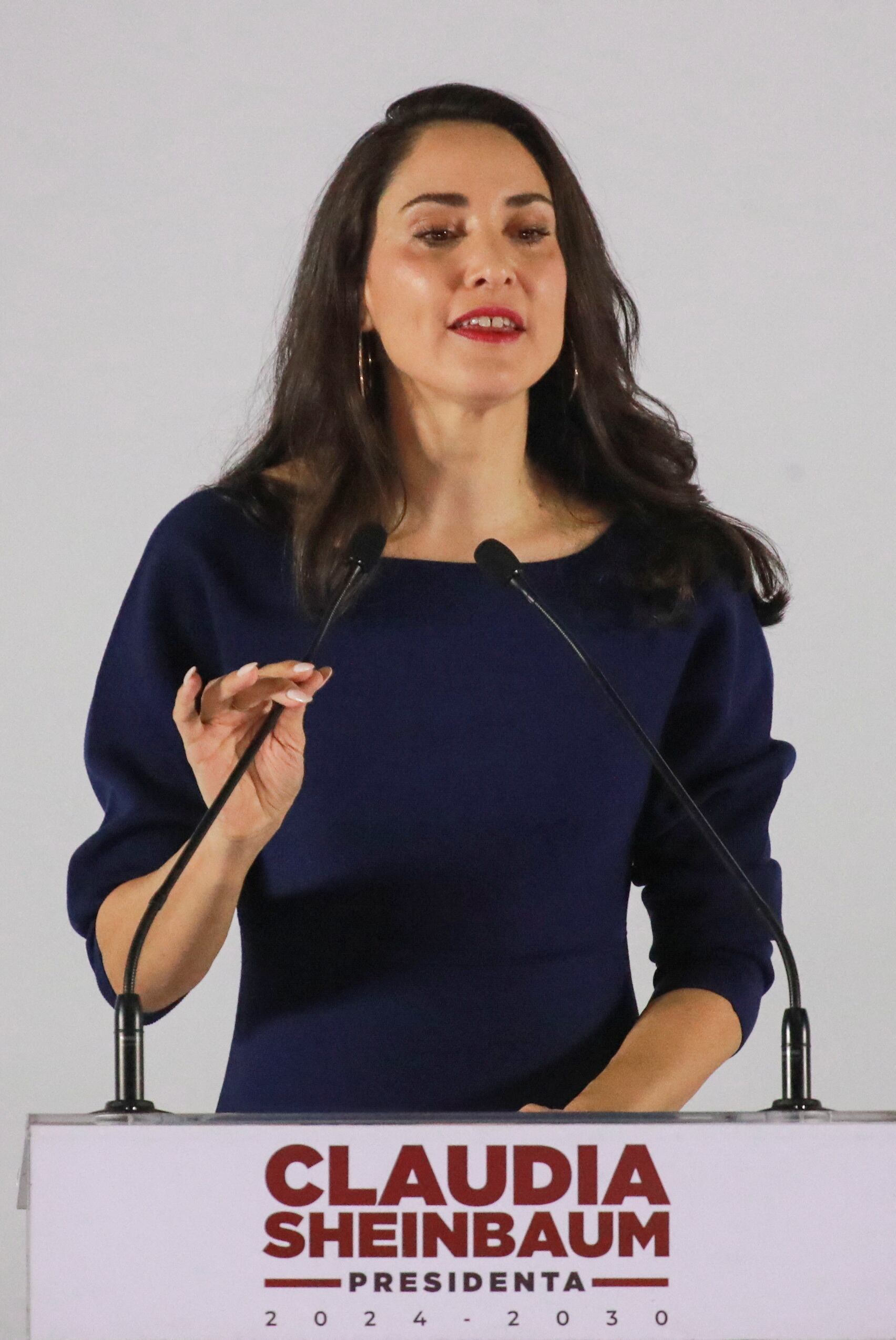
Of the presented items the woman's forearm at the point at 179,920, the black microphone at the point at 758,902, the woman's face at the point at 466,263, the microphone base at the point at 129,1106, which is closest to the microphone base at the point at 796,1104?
the black microphone at the point at 758,902

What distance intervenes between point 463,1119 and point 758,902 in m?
0.33

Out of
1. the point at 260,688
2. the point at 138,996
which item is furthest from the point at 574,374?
the point at 138,996

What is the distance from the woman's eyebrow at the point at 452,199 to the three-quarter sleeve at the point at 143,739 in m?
0.36

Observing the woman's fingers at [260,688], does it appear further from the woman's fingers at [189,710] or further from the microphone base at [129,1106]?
the microphone base at [129,1106]

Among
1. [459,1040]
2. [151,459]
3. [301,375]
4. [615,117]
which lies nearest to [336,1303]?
[459,1040]

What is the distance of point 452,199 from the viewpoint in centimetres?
171

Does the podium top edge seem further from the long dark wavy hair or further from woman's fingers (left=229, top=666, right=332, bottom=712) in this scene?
the long dark wavy hair

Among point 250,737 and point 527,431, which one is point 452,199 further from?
point 250,737

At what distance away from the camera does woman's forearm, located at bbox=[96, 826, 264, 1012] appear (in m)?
1.49

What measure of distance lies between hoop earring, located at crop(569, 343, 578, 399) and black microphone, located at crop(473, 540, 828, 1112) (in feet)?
1.32

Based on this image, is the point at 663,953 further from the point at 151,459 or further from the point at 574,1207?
the point at 151,459

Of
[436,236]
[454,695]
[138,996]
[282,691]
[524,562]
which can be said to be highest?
[436,236]

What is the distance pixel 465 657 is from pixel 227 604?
214mm

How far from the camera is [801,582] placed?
2.48 metres
